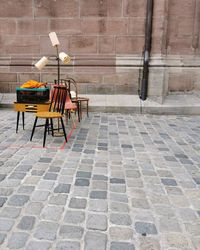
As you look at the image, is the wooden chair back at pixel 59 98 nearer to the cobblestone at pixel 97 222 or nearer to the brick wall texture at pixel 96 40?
the cobblestone at pixel 97 222

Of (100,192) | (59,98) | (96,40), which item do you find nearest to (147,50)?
(96,40)

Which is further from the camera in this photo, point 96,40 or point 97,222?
point 96,40

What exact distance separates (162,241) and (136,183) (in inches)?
42.7

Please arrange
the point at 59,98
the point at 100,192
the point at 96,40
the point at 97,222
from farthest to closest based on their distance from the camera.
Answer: the point at 96,40
the point at 59,98
the point at 100,192
the point at 97,222

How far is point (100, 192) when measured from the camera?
301 centimetres

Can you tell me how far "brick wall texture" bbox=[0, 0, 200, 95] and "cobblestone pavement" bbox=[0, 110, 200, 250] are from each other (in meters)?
3.20

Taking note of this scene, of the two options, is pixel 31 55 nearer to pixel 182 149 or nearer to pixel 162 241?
pixel 182 149

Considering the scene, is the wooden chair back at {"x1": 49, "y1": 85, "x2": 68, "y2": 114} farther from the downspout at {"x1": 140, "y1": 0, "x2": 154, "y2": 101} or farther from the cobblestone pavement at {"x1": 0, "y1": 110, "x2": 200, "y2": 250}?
the downspout at {"x1": 140, "y1": 0, "x2": 154, "y2": 101}

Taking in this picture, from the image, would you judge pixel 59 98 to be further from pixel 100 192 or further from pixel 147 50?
pixel 147 50

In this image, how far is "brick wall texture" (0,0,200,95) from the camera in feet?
25.8

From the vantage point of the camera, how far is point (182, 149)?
15.1ft

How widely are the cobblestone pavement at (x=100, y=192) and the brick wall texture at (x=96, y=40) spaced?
320 centimetres

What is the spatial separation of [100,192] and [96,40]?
596cm

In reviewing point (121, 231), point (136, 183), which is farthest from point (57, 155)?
point (121, 231)
